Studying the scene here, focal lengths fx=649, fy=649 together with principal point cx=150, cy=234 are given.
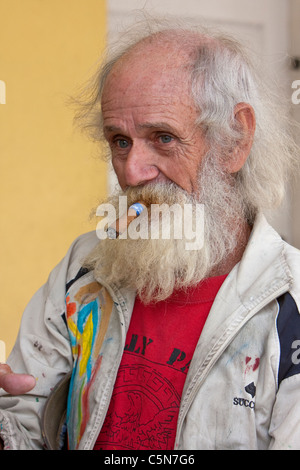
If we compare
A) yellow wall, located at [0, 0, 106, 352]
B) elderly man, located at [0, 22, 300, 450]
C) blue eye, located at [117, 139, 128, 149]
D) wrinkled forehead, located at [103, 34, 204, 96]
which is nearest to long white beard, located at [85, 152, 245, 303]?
elderly man, located at [0, 22, 300, 450]

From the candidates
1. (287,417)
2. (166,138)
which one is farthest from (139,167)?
(287,417)

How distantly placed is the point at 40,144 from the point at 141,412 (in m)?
2.09

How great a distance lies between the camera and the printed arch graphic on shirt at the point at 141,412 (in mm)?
1438

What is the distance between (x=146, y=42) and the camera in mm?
1604

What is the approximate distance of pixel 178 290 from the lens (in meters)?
1.58

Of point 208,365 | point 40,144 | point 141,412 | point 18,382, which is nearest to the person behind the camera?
point 18,382

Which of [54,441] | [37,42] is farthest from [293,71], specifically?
[54,441]

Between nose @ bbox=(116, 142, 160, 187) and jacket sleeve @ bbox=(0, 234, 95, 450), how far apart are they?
1.02 ft

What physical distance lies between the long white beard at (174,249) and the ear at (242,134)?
1.6 inches

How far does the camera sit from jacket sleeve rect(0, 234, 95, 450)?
1.55 m

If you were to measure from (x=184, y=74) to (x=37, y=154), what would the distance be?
6.17 ft

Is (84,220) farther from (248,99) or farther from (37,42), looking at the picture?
(248,99)

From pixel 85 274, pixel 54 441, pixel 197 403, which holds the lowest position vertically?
pixel 54 441

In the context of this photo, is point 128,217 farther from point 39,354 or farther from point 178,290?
point 39,354
